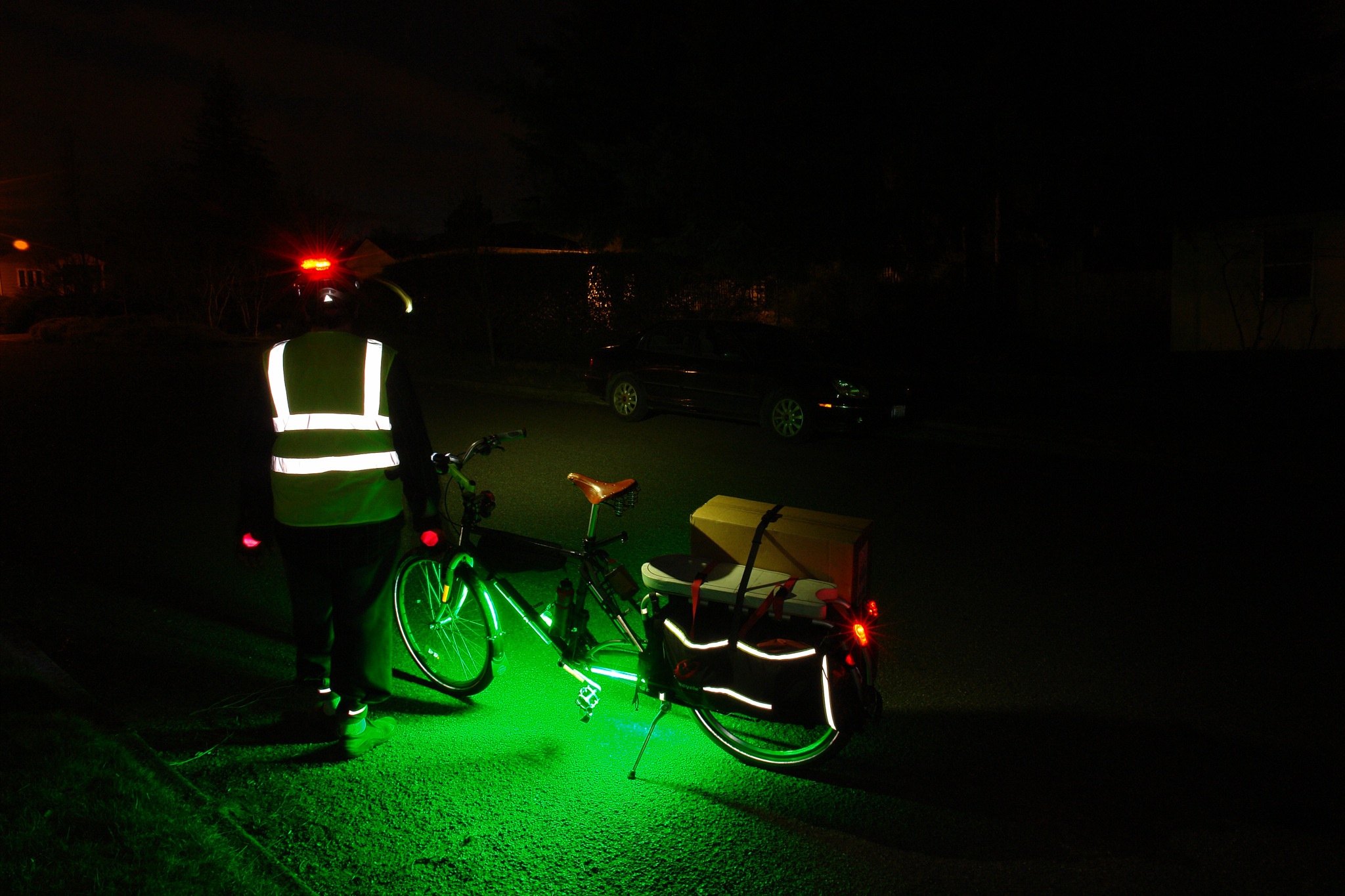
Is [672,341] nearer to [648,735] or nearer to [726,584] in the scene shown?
[726,584]

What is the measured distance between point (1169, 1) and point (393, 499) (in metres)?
18.3

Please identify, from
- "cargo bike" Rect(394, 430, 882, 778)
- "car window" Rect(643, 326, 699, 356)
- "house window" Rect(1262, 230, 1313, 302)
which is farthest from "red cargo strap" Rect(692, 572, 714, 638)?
"house window" Rect(1262, 230, 1313, 302)

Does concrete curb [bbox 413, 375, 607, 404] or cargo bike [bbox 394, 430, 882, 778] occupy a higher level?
concrete curb [bbox 413, 375, 607, 404]

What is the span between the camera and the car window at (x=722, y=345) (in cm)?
1234

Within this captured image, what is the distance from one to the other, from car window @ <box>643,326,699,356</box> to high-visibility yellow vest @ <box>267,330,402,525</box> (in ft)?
30.7

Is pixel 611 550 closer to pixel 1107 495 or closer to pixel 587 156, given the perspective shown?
pixel 1107 495

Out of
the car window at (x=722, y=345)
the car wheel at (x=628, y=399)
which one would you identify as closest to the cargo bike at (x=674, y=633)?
the car window at (x=722, y=345)

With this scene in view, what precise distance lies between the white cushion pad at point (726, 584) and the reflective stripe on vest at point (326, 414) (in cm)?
130

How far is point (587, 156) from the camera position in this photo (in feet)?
69.2

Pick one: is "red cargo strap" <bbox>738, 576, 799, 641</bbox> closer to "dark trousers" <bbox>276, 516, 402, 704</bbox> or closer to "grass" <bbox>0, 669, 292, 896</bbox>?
"dark trousers" <bbox>276, 516, 402, 704</bbox>

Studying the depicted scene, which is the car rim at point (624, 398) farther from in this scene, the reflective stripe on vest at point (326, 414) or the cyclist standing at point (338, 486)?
the reflective stripe on vest at point (326, 414)

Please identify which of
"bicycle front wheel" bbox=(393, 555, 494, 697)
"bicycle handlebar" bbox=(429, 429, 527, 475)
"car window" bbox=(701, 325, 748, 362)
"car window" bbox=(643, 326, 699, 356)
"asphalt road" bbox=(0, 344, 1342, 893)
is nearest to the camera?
"asphalt road" bbox=(0, 344, 1342, 893)

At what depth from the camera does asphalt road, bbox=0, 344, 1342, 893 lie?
125 inches

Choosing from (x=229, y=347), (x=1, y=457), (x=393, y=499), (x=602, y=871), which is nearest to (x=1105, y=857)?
(x=602, y=871)
